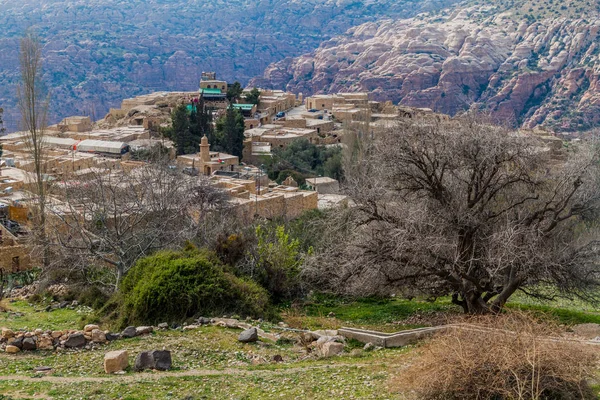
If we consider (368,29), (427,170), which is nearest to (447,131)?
(427,170)

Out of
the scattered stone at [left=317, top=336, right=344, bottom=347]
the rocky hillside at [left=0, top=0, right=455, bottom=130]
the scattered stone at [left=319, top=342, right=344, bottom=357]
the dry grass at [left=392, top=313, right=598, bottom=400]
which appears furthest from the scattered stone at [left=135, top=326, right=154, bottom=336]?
the rocky hillside at [left=0, top=0, right=455, bottom=130]

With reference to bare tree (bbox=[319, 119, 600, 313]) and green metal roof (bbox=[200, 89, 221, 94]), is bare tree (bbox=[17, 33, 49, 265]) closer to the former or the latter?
bare tree (bbox=[319, 119, 600, 313])

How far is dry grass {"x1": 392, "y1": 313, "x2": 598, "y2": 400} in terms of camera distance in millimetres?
7645

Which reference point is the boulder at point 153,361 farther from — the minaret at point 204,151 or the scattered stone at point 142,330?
the minaret at point 204,151

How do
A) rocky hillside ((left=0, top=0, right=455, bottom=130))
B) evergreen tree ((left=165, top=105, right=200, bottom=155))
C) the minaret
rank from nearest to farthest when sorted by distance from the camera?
the minaret < evergreen tree ((left=165, top=105, right=200, bottom=155)) < rocky hillside ((left=0, top=0, right=455, bottom=130))

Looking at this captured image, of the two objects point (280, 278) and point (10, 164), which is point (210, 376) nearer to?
point (280, 278)

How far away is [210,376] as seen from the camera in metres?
10.2

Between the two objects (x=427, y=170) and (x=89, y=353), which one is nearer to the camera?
(x=89, y=353)

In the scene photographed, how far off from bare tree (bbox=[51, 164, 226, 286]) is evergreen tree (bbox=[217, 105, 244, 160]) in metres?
20.8

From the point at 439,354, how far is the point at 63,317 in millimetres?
10029

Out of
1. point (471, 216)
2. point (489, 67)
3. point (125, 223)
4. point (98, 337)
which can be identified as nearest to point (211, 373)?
point (98, 337)

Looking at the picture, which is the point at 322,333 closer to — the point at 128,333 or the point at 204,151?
the point at 128,333

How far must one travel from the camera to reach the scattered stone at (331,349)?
11.5 m

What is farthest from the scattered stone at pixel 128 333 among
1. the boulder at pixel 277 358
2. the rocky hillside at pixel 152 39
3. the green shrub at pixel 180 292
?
the rocky hillside at pixel 152 39
